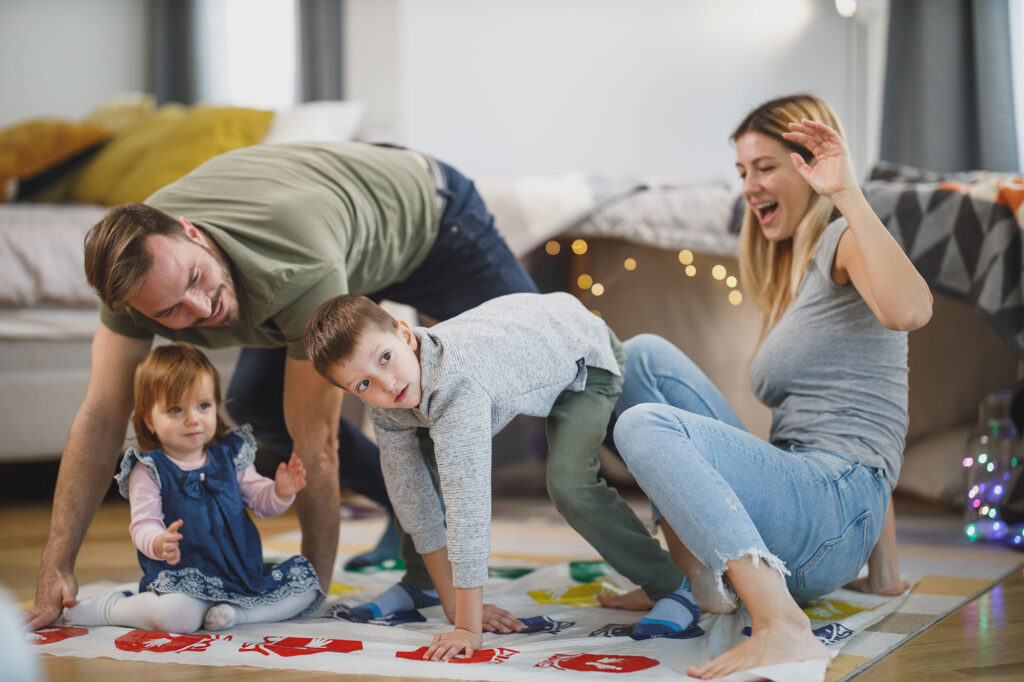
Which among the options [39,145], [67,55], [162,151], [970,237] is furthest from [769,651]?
[67,55]

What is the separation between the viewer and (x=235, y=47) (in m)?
4.18

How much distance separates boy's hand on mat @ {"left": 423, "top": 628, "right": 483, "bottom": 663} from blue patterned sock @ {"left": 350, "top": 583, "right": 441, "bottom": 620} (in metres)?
0.25

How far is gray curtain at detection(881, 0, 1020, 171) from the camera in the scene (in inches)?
104

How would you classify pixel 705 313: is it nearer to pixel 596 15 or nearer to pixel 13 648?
pixel 596 15

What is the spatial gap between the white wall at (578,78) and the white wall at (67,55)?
1.40 metres

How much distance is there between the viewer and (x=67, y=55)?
433cm

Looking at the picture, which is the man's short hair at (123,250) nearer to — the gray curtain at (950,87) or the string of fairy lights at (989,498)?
the string of fairy lights at (989,498)

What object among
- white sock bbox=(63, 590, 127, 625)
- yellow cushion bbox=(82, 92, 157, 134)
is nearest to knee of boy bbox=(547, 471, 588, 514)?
white sock bbox=(63, 590, 127, 625)

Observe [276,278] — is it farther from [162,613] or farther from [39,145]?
[39,145]

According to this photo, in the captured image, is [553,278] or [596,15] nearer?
[553,278]

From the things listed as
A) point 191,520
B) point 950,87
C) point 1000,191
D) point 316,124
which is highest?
point 950,87

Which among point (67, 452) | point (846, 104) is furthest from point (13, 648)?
point (846, 104)

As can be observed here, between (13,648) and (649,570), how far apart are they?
90 centimetres

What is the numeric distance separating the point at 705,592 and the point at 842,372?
357mm
